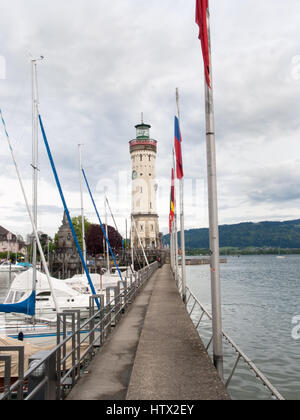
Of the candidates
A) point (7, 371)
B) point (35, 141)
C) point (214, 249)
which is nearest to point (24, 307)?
point (35, 141)

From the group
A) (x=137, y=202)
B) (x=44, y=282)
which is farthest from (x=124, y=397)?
(x=137, y=202)

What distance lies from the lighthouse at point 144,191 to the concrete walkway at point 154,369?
7526cm

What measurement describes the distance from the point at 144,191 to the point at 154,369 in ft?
269

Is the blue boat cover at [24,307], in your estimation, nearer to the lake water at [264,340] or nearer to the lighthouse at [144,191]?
the lake water at [264,340]

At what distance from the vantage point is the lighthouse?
87.9 metres

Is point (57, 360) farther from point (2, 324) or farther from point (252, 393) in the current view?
point (2, 324)

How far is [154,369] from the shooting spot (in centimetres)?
751

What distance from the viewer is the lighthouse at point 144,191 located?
8788 centimetres

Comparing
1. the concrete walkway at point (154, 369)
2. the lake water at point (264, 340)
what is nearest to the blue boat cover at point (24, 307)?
the concrete walkway at point (154, 369)

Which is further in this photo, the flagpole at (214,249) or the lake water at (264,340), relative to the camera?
the lake water at (264,340)

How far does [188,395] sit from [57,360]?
2.25m

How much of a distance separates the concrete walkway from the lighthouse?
75265 millimetres

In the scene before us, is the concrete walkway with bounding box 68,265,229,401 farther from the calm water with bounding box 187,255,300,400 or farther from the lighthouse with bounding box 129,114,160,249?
the lighthouse with bounding box 129,114,160,249
